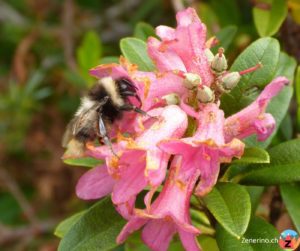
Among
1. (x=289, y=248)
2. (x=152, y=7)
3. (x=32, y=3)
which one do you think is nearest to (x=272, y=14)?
(x=289, y=248)

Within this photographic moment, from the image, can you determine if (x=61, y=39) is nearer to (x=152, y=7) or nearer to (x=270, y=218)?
(x=152, y=7)

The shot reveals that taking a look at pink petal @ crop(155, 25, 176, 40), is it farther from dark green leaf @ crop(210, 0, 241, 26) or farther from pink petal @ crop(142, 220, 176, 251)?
dark green leaf @ crop(210, 0, 241, 26)

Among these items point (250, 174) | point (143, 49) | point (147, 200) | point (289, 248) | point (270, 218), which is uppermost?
point (143, 49)

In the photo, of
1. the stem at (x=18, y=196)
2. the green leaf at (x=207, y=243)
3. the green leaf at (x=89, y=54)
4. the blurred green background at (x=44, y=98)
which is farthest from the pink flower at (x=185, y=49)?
the stem at (x=18, y=196)

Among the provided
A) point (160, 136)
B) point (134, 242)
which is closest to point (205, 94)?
point (160, 136)

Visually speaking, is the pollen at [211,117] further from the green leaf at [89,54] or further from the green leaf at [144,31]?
the green leaf at [89,54]

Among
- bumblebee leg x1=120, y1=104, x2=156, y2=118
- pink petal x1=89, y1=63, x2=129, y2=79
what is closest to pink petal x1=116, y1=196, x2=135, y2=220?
bumblebee leg x1=120, y1=104, x2=156, y2=118

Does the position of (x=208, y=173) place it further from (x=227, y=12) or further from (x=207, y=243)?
(x=227, y=12)
